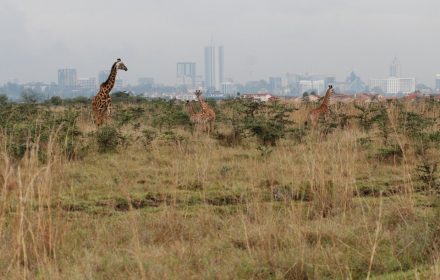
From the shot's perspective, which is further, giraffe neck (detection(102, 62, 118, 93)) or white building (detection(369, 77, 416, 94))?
white building (detection(369, 77, 416, 94))

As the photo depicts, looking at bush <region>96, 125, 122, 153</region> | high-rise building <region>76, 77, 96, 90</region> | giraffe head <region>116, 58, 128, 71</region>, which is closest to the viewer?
bush <region>96, 125, 122, 153</region>

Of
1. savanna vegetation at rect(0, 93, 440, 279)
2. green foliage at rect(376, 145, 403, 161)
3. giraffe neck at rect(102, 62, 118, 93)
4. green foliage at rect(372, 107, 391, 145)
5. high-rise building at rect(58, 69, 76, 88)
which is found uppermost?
high-rise building at rect(58, 69, 76, 88)

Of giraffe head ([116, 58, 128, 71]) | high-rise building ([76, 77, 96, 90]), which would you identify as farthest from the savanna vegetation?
high-rise building ([76, 77, 96, 90])

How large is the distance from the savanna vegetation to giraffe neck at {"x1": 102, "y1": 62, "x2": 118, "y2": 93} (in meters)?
2.68

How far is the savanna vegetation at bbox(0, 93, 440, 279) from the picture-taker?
3980 mm

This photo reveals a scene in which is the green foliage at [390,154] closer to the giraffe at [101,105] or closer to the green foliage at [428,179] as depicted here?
the green foliage at [428,179]

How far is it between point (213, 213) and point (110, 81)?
726 cm

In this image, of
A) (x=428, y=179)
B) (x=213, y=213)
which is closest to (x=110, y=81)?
(x=213, y=213)

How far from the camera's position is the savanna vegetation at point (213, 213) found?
3980 mm

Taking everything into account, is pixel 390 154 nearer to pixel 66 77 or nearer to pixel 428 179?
pixel 428 179

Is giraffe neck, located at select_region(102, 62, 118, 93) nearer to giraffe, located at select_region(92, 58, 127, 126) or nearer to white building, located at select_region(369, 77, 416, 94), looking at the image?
giraffe, located at select_region(92, 58, 127, 126)

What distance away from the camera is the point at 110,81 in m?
12.4

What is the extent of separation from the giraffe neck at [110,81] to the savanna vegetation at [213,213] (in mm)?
2682

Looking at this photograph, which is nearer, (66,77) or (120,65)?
(120,65)
